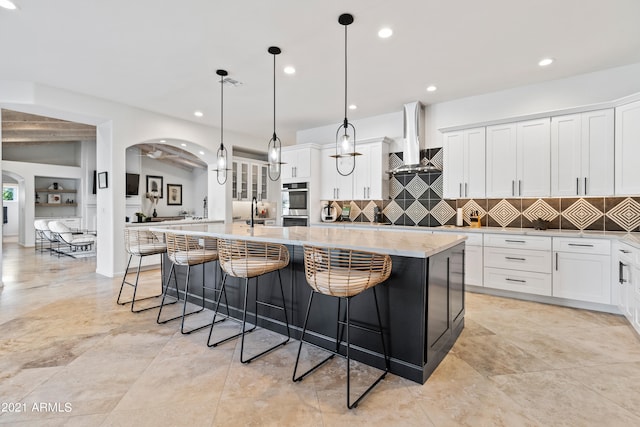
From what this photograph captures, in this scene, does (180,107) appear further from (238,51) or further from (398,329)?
(398,329)

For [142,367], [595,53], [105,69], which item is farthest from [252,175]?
[595,53]

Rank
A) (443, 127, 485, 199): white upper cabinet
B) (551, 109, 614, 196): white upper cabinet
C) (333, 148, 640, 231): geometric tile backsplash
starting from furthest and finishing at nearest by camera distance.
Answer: (443, 127, 485, 199): white upper cabinet → (333, 148, 640, 231): geometric tile backsplash → (551, 109, 614, 196): white upper cabinet

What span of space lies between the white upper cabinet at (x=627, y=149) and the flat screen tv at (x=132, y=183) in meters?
9.61

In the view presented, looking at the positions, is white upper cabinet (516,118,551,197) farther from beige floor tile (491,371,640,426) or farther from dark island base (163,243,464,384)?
beige floor tile (491,371,640,426)

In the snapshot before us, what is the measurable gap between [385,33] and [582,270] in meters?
3.34

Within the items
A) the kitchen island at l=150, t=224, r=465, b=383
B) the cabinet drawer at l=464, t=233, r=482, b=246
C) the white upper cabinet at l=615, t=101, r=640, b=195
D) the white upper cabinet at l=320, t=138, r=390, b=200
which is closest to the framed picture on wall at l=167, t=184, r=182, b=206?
the white upper cabinet at l=320, t=138, r=390, b=200

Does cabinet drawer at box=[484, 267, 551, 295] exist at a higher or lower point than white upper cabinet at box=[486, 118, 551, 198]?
lower

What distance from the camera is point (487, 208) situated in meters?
4.47

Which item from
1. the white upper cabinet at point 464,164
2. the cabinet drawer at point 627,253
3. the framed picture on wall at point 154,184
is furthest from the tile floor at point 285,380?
the framed picture on wall at point 154,184

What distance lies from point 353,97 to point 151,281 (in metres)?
4.19

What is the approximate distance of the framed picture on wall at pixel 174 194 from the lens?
9.74m

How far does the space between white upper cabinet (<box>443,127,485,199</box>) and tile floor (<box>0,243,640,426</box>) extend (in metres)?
1.89

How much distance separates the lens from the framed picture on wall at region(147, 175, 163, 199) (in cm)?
923

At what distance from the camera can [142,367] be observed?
221cm
